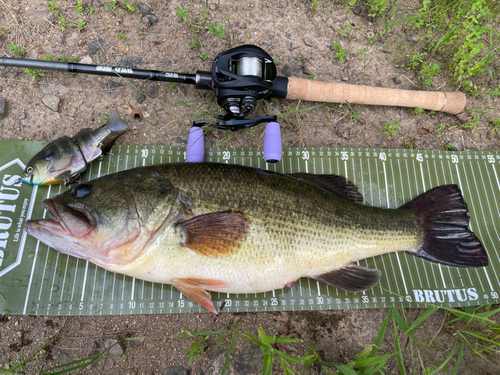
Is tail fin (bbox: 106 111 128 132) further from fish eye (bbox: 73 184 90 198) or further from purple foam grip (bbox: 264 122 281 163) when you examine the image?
purple foam grip (bbox: 264 122 281 163)

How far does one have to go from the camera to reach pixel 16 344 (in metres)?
2.75

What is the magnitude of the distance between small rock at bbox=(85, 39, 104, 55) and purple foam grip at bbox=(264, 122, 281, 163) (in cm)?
241

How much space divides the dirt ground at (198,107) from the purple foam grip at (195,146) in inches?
13.0

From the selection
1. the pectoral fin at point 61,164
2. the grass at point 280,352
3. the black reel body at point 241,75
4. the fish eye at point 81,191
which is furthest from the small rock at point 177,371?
the black reel body at point 241,75

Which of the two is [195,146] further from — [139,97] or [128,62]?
[128,62]

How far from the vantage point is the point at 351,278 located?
2.80 m

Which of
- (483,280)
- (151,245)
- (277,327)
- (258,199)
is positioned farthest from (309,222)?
(483,280)

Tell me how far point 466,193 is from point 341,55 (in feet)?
7.82

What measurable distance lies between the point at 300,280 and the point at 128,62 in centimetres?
335

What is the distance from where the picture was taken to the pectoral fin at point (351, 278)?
2.77 m

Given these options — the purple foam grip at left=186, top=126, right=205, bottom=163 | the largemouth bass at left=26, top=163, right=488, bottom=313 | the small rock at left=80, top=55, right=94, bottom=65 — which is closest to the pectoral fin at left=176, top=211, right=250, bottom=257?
the largemouth bass at left=26, top=163, right=488, bottom=313

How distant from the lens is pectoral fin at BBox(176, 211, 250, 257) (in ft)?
7.63

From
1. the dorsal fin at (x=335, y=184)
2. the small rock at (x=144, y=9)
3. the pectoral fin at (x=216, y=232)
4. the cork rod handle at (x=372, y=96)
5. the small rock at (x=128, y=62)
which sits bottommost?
the pectoral fin at (x=216, y=232)

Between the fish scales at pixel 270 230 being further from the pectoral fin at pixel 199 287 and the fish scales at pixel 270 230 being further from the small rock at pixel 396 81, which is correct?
the small rock at pixel 396 81
